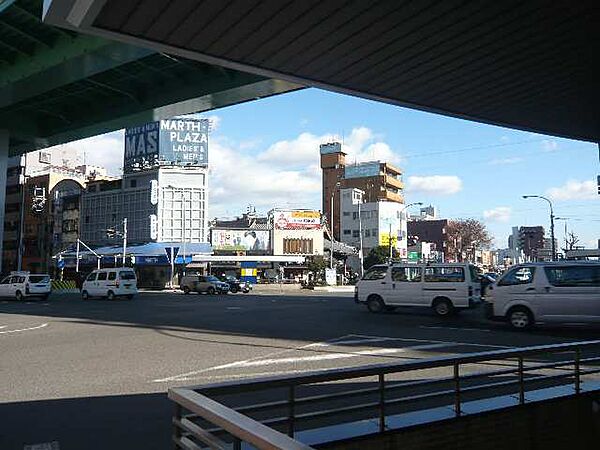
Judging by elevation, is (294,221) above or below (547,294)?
above

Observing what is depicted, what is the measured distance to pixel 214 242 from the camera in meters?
75.5

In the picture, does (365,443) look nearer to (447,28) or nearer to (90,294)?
(447,28)

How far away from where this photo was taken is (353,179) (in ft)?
367

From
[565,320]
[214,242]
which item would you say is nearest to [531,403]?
[565,320]

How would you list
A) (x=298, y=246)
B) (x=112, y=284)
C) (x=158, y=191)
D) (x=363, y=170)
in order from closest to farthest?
(x=112, y=284)
(x=158, y=191)
(x=298, y=246)
(x=363, y=170)

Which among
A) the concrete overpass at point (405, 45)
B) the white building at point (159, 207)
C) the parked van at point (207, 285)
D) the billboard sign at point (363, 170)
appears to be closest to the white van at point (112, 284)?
the parked van at point (207, 285)

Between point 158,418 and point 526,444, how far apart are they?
428cm

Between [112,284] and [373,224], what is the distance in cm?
6270

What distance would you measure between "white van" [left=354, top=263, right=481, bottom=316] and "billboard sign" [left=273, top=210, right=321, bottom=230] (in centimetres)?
5595

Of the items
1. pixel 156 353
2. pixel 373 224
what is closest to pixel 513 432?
pixel 156 353

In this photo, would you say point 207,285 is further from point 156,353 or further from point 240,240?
point 156,353

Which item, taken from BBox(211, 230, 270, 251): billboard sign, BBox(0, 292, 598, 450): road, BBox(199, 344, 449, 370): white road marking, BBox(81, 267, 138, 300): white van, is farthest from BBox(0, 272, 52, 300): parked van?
BBox(211, 230, 270, 251): billboard sign

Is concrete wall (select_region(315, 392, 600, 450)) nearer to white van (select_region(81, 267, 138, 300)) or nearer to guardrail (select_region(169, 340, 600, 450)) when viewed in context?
guardrail (select_region(169, 340, 600, 450))

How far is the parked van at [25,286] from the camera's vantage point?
3722cm
